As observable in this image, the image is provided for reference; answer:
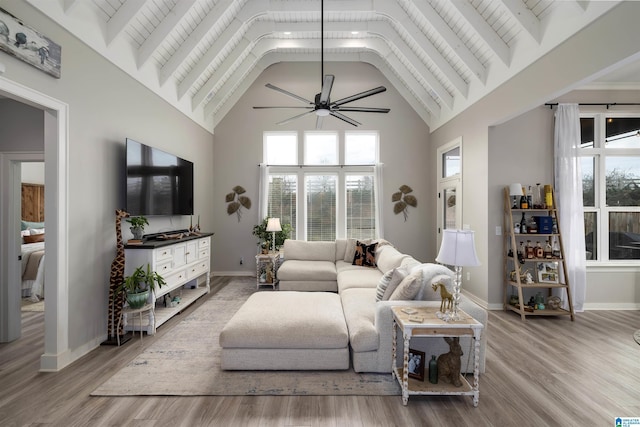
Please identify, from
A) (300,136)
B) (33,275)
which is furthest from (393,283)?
(33,275)

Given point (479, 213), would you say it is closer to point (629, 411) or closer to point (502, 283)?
point (502, 283)

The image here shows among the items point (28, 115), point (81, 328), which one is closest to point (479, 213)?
point (81, 328)

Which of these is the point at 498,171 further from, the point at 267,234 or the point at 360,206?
the point at 267,234

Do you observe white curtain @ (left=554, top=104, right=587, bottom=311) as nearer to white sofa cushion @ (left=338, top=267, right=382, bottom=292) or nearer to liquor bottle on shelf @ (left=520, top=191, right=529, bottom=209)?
liquor bottle on shelf @ (left=520, top=191, right=529, bottom=209)

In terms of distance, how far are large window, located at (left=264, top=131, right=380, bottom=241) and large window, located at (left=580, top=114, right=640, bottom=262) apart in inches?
140

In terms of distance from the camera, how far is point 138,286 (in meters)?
3.11

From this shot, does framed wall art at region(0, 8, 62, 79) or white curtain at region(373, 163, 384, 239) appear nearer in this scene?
framed wall art at region(0, 8, 62, 79)

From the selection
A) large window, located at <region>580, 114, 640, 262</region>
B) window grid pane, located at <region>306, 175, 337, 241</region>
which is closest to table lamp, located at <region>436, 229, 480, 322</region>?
large window, located at <region>580, 114, 640, 262</region>

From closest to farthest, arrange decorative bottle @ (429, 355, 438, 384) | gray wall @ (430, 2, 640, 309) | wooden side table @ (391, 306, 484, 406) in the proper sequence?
wooden side table @ (391, 306, 484, 406), decorative bottle @ (429, 355, 438, 384), gray wall @ (430, 2, 640, 309)

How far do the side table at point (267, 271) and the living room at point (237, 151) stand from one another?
3.32 ft

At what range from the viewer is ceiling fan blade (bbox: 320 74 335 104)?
2994 millimetres

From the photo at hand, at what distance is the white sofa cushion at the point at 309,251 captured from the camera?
5.54 meters

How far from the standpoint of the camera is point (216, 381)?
2.36 metres

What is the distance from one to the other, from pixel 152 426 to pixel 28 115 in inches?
135
